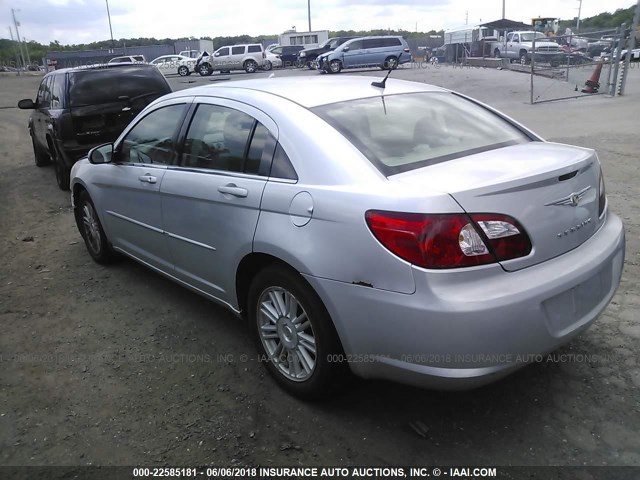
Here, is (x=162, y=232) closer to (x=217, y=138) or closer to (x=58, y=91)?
(x=217, y=138)

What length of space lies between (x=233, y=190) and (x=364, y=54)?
97.0 feet

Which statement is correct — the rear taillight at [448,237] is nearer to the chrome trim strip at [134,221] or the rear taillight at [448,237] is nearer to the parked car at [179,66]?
the chrome trim strip at [134,221]

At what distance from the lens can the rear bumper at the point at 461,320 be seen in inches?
87.9

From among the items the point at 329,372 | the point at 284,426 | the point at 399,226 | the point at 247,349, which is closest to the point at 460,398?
the point at 329,372

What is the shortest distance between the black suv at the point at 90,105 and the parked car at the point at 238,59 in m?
29.0

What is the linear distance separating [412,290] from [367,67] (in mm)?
31287

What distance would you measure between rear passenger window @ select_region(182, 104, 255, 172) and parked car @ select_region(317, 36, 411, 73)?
28230mm

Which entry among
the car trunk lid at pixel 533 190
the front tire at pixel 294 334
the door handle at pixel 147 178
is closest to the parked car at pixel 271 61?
the door handle at pixel 147 178

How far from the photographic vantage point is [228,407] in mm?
2973

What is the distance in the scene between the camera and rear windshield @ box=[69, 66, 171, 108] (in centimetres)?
808

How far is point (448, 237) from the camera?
226 centimetres

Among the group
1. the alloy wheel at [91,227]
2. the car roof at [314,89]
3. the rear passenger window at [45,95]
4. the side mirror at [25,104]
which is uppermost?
the car roof at [314,89]

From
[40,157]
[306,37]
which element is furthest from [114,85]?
[306,37]

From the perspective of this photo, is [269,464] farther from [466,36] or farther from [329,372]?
[466,36]
